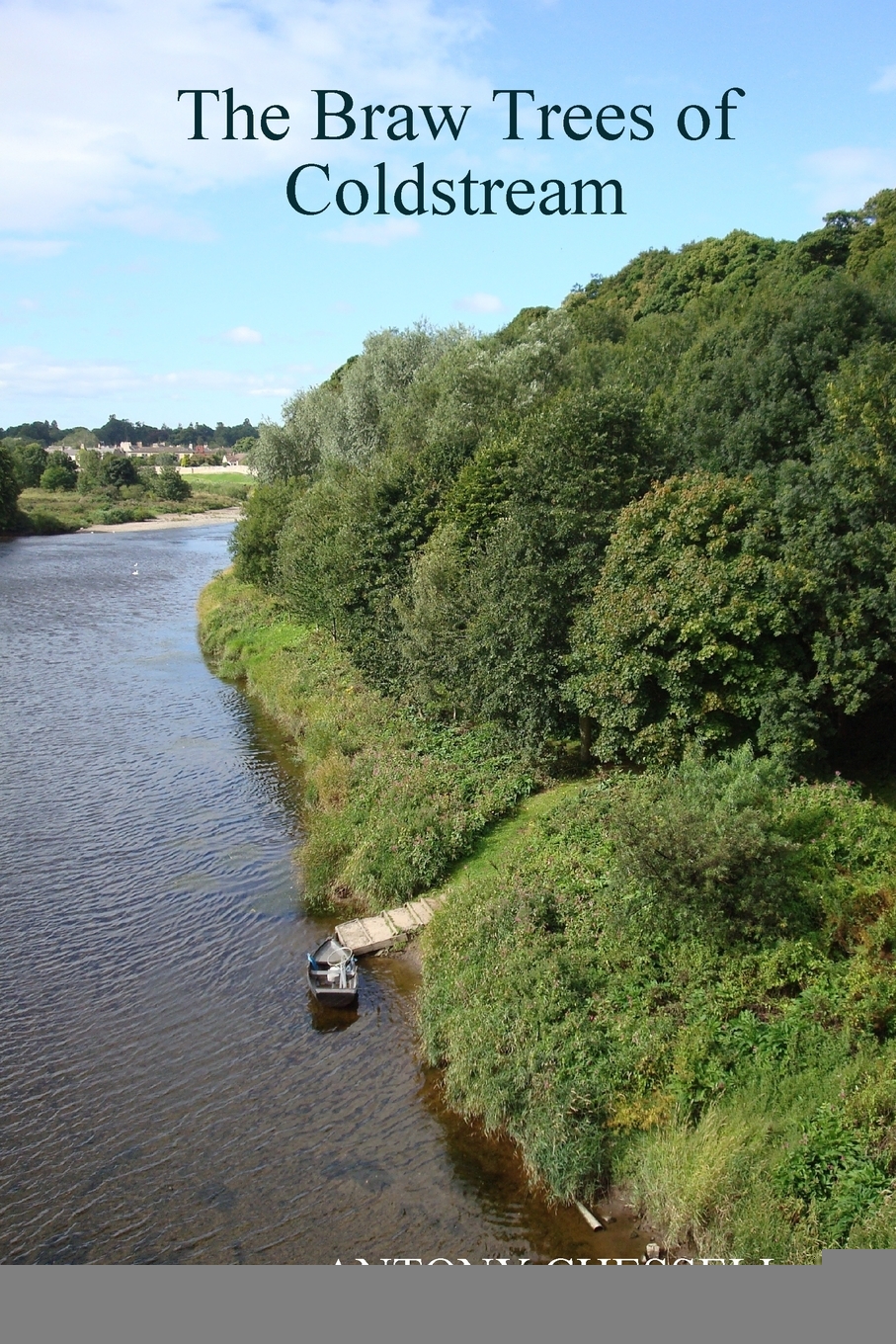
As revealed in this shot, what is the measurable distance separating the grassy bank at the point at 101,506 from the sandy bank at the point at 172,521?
3.22 ft

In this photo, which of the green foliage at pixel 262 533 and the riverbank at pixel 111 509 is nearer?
the green foliage at pixel 262 533

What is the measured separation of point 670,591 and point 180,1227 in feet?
43.8

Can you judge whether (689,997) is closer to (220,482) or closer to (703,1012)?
(703,1012)

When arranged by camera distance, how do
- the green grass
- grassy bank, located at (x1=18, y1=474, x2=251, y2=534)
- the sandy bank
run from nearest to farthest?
grassy bank, located at (x1=18, y1=474, x2=251, y2=534) < the sandy bank < the green grass

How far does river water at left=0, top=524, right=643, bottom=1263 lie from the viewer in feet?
39.0

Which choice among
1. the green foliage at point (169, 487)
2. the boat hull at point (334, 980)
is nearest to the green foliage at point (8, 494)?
the green foliage at point (169, 487)

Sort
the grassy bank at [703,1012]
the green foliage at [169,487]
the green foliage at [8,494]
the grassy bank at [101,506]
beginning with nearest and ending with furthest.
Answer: the grassy bank at [703,1012], the green foliage at [8,494], the grassy bank at [101,506], the green foliage at [169,487]

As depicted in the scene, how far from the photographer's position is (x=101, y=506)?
11850 cm

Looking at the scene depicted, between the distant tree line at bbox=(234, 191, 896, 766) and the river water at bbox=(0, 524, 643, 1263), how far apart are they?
6832 millimetres

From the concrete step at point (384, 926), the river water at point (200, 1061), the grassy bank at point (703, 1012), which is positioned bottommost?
the river water at point (200, 1061)

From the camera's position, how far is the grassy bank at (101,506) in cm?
10231

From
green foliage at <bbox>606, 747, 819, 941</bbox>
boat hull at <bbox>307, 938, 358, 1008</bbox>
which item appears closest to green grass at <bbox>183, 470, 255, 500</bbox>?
boat hull at <bbox>307, 938, 358, 1008</bbox>

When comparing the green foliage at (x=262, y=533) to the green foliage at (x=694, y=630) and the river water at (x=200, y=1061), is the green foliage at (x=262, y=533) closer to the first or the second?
the river water at (x=200, y=1061)

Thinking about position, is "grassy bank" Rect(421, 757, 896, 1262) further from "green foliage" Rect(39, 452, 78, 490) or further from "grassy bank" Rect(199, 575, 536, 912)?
"green foliage" Rect(39, 452, 78, 490)
